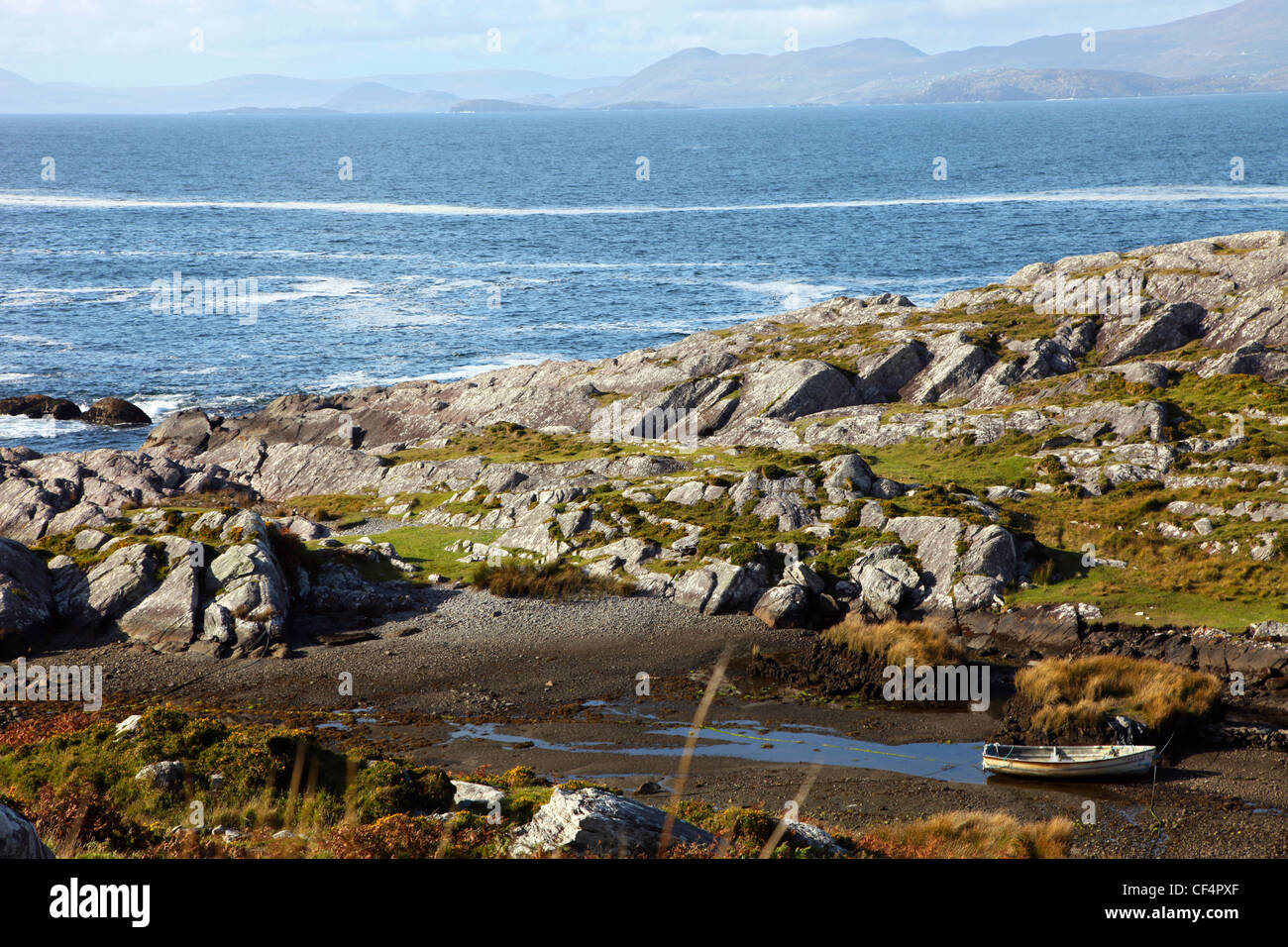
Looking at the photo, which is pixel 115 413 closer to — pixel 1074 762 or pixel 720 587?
pixel 720 587

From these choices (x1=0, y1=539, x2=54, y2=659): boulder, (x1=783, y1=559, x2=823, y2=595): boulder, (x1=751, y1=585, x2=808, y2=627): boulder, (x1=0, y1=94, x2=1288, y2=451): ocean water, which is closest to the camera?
(x1=0, y1=539, x2=54, y2=659): boulder

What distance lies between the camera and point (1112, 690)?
35312 millimetres

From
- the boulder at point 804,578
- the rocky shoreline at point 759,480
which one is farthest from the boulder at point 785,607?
the boulder at point 804,578

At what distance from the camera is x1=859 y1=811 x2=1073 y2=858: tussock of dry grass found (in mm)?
22266

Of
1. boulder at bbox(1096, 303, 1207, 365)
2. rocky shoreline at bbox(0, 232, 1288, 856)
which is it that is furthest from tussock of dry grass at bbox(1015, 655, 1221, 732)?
boulder at bbox(1096, 303, 1207, 365)

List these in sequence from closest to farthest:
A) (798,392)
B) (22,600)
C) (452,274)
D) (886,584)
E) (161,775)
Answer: (161,775)
(22,600)
(886,584)
(798,392)
(452,274)

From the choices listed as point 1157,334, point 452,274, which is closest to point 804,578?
point 1157,334

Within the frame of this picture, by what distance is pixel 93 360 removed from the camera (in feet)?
324

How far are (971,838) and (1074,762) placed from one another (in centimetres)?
855

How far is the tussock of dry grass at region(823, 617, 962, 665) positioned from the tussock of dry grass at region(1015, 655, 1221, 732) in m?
3.24

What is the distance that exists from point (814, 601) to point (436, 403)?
43335 mm
